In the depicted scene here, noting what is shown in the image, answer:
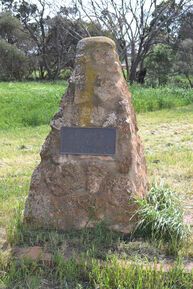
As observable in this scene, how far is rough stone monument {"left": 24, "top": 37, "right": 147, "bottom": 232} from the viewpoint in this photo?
12.0 ft

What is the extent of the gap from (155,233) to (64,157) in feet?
2.82

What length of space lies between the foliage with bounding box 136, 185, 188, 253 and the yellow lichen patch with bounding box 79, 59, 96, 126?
28.4 inches

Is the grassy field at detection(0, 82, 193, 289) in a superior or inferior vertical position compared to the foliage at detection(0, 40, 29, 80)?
inferior

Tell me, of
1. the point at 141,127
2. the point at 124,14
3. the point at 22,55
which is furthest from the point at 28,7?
the point at 141,127

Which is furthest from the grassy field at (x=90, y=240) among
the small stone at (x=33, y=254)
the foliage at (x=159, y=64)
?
the foliage at (x=159, y=64)

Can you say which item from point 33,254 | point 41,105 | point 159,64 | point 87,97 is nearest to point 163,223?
point 33,254

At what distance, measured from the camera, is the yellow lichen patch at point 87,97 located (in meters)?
3.67

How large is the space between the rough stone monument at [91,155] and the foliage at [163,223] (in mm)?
97

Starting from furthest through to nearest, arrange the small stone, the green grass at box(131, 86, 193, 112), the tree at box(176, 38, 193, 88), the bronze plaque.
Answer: the tree at box(176, 38, 193, 88)
the green grass at box(131, 86, 193, 112)
the bronze plaque
the small stone

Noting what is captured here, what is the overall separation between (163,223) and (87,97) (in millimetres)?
1062

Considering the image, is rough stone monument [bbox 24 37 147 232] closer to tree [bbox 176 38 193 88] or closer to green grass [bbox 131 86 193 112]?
green grass [bbox 131 86 193 112]

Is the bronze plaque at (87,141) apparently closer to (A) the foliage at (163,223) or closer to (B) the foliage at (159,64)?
(A) the foliage at (163,223)

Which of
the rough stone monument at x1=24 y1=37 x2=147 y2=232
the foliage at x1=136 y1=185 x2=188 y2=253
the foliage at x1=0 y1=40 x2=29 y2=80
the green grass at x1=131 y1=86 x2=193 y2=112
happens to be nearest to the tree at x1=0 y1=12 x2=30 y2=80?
the foliage at x1=0 y1=40 x2=29 y2=80

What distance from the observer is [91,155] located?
12.1ft
